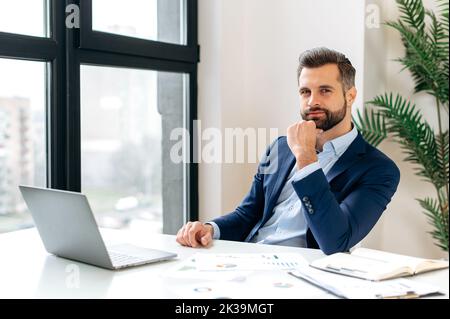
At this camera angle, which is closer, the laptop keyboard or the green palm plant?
the green palm plant

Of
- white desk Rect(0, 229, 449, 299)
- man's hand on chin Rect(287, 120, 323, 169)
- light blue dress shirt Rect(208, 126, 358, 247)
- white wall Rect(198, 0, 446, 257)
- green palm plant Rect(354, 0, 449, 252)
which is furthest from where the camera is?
white wall Rect(198, 0, 446, 257)

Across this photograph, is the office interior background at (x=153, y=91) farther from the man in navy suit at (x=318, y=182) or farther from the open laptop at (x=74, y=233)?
the open laptop at (x=74, y=233)

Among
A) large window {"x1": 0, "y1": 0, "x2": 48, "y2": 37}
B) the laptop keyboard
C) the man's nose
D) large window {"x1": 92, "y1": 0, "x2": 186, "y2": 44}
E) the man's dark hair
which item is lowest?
the laptop keyboard

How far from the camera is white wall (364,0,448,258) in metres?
0.94

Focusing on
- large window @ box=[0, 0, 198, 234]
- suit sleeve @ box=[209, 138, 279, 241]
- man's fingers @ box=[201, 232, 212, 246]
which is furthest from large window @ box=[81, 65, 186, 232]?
man's fingers @ box=[201, 232, 212, 246]

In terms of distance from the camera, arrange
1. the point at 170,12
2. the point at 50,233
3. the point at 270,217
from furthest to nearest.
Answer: the point at 170,12 < the point at 270,217 < the point at 50,233

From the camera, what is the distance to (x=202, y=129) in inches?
108

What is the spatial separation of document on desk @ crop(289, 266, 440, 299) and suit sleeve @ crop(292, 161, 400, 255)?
0.32 metres

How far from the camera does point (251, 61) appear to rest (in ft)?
9.33

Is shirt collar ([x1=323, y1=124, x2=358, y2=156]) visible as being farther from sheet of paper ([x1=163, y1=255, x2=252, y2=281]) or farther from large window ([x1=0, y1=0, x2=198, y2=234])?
large window ([x1=0, y1=0, x2=198, y2=234])
